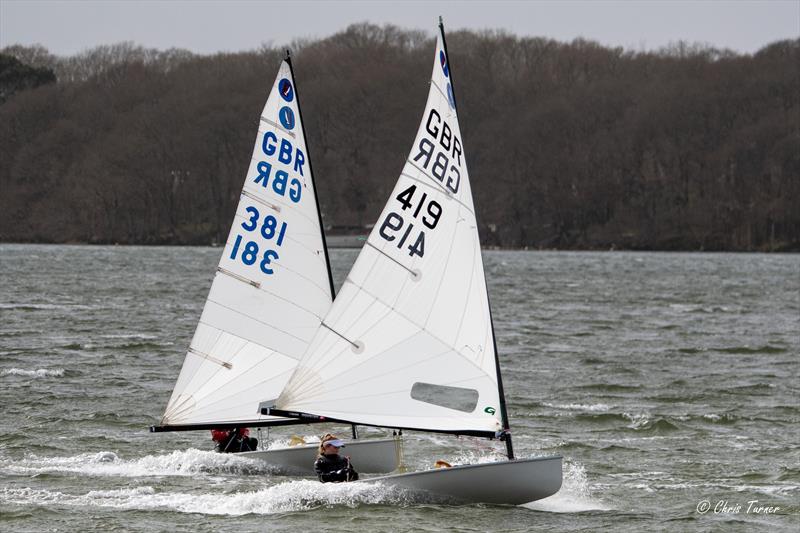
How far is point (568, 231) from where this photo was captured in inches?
7308

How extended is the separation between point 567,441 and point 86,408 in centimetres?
1045

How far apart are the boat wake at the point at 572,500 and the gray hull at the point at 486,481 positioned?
811mm

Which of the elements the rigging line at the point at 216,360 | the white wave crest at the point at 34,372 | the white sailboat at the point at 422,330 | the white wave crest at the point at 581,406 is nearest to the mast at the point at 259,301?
the rigging line at the point at 216,360

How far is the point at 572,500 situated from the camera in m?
22.5

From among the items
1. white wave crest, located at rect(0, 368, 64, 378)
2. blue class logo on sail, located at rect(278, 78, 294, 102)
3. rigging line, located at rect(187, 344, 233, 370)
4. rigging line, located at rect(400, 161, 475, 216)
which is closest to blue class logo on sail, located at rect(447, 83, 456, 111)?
rigging line, located at rect(400, 161, 475, 216)

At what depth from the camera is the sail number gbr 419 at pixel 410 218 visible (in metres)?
20.7

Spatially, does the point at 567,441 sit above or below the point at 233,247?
below

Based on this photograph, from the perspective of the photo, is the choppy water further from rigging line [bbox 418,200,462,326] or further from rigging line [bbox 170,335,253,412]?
rigging line [bbox 418,200,462,326]

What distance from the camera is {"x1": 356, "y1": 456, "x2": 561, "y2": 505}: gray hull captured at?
66.3 ft

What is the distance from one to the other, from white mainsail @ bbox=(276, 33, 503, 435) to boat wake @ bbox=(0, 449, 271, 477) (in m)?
2.85

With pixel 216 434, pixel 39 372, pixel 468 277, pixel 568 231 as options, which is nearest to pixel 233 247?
pixel 216 434

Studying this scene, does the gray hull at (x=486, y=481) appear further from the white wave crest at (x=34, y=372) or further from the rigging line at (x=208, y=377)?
the white wave crest at (x=34, y=372)

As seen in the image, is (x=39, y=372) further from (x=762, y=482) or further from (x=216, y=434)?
(x=762, y=482)

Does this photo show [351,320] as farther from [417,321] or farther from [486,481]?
[486,481]
